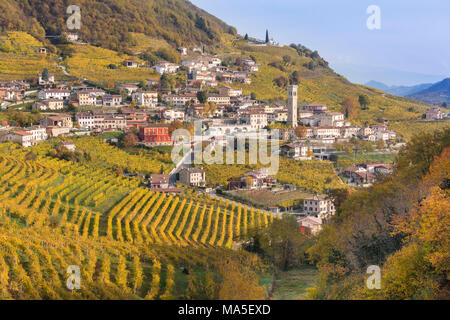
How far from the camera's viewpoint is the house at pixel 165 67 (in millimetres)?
61062

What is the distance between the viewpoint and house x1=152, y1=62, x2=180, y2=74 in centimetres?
6106

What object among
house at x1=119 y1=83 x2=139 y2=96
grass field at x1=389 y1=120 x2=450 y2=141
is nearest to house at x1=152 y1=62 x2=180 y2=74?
house at x1=119 y1=83 x2=139 y2=96

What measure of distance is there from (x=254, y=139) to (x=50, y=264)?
31.6 m

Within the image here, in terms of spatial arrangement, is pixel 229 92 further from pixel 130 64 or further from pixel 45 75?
pixel 45 75

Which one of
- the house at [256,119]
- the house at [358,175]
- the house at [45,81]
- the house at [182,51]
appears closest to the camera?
the house at [358,175]

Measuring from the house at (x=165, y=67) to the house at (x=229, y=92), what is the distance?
7.99m

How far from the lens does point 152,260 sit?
617 inches

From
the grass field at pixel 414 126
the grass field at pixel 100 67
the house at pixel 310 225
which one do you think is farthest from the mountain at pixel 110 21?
the house at pixel 310 225

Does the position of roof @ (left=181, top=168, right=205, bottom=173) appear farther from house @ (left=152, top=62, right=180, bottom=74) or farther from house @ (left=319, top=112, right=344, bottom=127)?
house @ (left=152, top=62, right=180, bottom=74)

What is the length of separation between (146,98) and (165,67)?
1319 centimetres

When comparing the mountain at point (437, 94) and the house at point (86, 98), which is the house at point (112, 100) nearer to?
the house at point (86, 98)

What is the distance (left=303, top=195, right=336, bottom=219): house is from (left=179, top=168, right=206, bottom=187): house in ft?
24.3

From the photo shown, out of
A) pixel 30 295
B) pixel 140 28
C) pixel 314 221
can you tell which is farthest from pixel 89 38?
pixel 30 295
